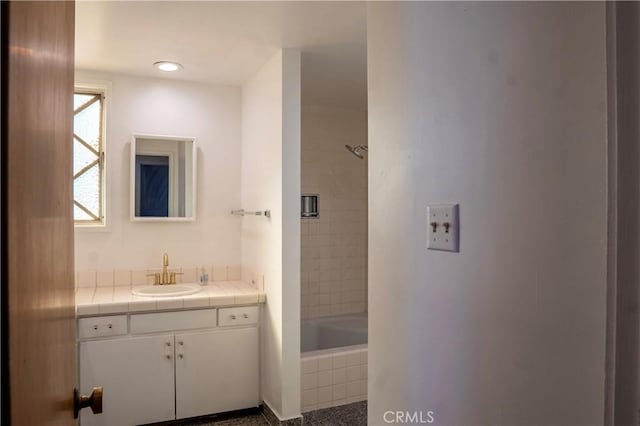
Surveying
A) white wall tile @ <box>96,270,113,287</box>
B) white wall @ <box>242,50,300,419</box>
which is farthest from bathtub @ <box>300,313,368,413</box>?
white wall tile @ <box>96,270,113,287</box>

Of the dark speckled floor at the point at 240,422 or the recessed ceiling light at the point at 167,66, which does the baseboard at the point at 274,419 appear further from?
the recessed ceiling light at the point at 167,66

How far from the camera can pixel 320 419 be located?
2783 millimetres

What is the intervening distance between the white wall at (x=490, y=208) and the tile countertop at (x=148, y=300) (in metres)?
1.61

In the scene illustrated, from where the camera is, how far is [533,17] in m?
0.86

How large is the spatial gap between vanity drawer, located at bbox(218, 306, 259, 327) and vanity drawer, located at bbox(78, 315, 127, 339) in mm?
564

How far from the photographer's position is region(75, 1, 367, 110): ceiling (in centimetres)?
212

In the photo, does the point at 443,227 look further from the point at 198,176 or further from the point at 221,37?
the point at 198,176

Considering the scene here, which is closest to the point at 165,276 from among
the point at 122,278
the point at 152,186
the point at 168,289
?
the point at 168,289

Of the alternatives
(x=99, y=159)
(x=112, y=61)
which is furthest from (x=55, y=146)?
(x=99, y=159)

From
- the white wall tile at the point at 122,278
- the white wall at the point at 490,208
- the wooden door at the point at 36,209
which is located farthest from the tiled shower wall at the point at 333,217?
the wooden door at the point at 36,209

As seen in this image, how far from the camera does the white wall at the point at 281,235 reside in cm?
266

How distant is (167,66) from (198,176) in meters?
0.82

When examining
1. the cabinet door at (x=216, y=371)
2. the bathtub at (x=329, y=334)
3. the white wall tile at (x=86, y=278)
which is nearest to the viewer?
the cabinet door at (x=216, y=371)

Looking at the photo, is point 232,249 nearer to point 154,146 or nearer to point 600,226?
point 154,146
